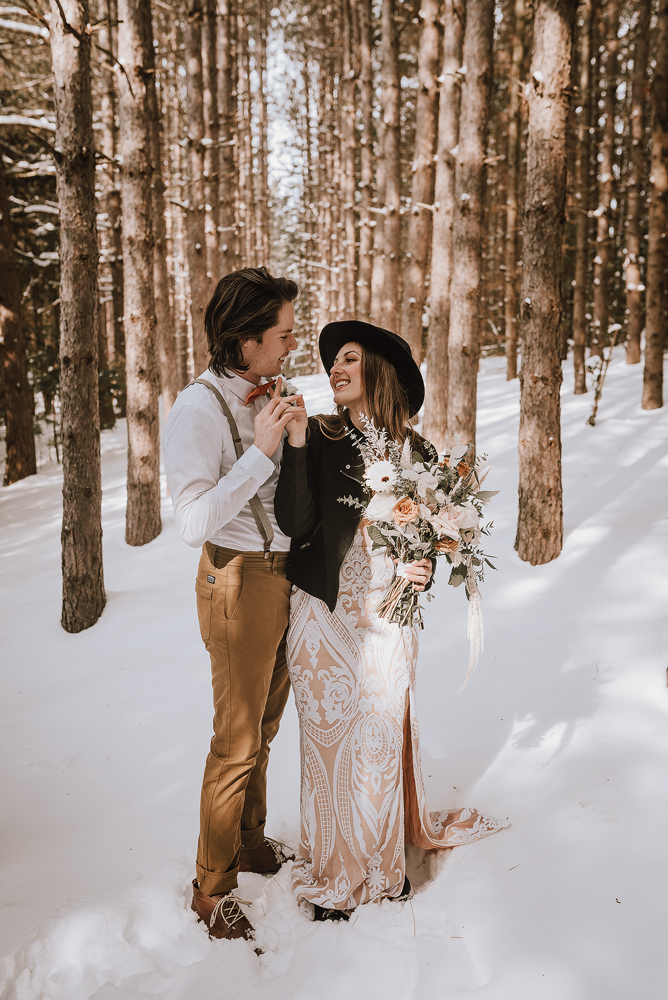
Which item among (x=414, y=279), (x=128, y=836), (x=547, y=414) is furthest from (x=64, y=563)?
(x=414, y=279)

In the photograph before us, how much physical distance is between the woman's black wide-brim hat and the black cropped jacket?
0.34 metres

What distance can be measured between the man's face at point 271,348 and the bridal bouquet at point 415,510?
0.41m

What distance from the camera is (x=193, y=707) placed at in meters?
4.36

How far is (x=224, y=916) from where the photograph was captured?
2537 millimetres

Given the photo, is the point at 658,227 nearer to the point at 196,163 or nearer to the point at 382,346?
the point at 196,163

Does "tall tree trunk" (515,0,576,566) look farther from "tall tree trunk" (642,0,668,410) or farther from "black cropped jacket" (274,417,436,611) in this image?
"tall tree trunk" (642,0,668,410)

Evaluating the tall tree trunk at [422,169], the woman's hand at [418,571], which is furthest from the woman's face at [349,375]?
the tall tree trunk at [422,169]

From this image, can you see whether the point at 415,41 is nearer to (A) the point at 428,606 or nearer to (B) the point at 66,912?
(A) the point at 428,606

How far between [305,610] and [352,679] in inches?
13.5

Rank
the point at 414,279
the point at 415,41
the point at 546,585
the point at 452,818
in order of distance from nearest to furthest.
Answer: the point at 452,818 < the point at 546,585 < the point at 414,279 < the point at 415,41

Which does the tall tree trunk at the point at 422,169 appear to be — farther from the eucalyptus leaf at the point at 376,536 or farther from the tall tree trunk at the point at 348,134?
the eucalyptus leaf at the point at 376,536

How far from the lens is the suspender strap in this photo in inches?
94.3

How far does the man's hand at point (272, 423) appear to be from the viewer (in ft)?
7.35

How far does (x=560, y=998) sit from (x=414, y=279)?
9.74m
